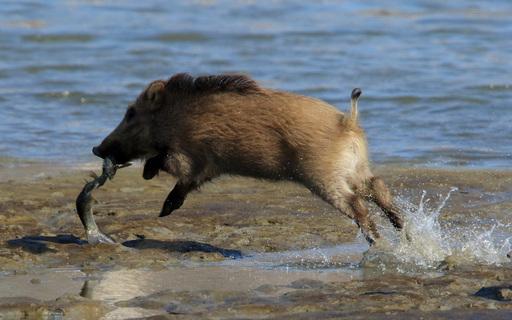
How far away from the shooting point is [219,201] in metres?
9.38

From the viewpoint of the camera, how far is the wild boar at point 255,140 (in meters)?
7.83

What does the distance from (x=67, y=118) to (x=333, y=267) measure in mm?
6642

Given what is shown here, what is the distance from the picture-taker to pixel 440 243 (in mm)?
7637

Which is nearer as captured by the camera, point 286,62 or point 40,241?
point 40,241

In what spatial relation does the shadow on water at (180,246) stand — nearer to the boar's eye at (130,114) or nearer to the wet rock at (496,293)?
the boar's eye at (130,114)

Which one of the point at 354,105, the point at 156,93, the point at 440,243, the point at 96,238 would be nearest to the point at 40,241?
the point at 96,238

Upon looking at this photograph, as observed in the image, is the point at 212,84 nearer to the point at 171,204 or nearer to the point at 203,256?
the point at 171,204

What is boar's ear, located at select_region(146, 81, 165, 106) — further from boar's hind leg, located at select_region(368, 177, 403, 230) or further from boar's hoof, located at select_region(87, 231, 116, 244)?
boar's hind leg, located at select_region(368, 177, 403, 230)

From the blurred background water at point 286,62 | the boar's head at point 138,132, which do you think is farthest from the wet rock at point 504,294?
the blurred background water at point 286,62

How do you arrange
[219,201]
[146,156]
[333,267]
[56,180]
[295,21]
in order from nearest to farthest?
[333,267] < [146,156] < [219,201] < [56,180] < [295,21]

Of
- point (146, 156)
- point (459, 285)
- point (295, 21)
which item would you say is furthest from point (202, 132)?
point (295, 21)

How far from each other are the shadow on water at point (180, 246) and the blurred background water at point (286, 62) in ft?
11.3

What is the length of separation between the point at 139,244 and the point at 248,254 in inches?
28.7

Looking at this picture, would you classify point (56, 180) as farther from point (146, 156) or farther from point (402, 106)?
point (402, 106)
